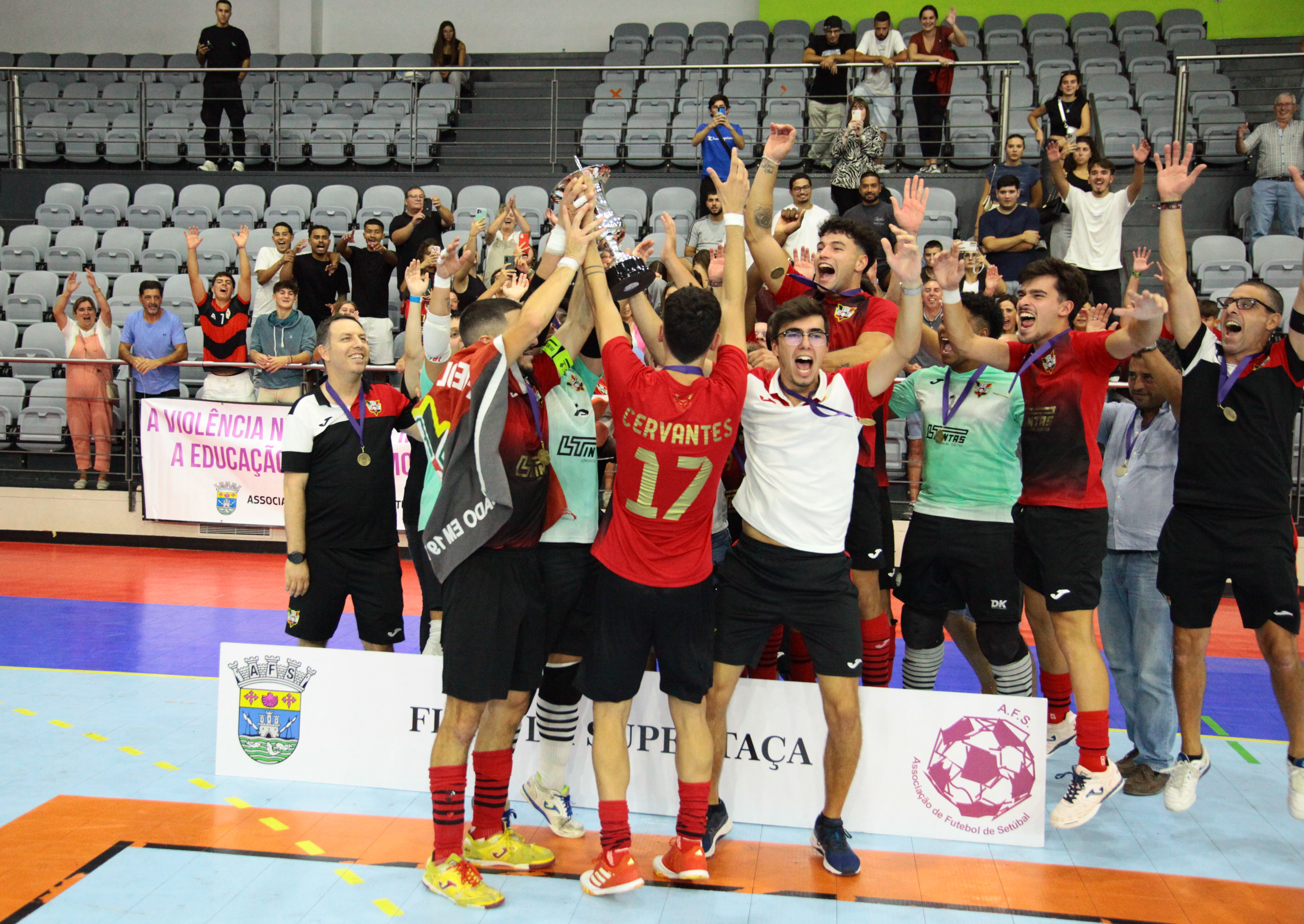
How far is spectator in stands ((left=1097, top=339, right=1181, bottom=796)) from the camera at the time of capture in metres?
5.01

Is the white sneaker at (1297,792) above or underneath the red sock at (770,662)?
underneath

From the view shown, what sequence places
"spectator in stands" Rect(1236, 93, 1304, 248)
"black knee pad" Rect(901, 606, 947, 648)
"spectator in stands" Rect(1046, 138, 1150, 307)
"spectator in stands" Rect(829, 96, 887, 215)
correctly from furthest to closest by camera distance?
"spectator in stands" Rect(1236, 93, 1304, 248)
"spectator in stands" Rect(829, 96, 887, 215)
"spectator in stands" Rect(1046, 138, 1150, 307)
"black knee pad" Rect(901, 606, 947, 648)

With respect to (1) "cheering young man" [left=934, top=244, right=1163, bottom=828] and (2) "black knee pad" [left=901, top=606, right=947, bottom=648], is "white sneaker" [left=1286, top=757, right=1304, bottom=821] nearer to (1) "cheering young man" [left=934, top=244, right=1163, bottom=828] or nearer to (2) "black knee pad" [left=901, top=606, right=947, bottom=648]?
(1) "cheering young man" [left=934, top=244, right=1163, bottom=828]

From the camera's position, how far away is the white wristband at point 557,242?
407 cm

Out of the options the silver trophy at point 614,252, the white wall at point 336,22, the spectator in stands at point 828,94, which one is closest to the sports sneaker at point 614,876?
the silver trophy at point 614,252

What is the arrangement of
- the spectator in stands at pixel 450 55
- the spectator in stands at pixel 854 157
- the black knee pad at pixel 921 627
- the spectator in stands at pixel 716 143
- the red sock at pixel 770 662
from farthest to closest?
the spectator in stands at pixel 450 55, the spectator in stands at pixel 854 157, the spectator in stands at pixel 716 143, the black knee pad at pixel 921 627, the red sock at pixel 770 662

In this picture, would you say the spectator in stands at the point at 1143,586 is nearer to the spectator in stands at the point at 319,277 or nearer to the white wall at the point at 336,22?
the spectator in stands at the point at 319,277

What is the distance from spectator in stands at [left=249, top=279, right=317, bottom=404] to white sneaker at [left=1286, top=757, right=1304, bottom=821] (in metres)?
8.55

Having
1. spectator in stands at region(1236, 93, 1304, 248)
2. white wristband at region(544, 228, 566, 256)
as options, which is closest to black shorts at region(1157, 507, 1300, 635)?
white wristband at region(544, 228, 566, 256)

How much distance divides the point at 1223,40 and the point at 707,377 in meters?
14.9

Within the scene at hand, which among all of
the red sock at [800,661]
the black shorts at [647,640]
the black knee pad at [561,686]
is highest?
the black shorts at [647,640]

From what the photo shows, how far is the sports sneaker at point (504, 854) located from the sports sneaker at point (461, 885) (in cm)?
17

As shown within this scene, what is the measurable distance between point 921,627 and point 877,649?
0.83ft

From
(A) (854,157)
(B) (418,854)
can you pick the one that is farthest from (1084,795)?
(A) (854,157)
